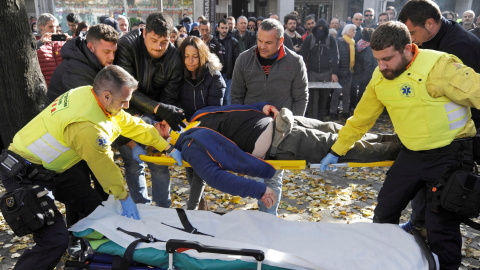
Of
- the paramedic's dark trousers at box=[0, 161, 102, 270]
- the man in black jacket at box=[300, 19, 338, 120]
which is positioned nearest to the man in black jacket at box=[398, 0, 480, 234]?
the paramedic's dark trousers at box=[0, 161, 102, 270]

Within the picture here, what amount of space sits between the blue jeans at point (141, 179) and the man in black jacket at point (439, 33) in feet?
8.10

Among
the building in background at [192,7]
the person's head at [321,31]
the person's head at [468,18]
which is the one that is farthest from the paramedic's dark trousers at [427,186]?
the building in background at [192,7]

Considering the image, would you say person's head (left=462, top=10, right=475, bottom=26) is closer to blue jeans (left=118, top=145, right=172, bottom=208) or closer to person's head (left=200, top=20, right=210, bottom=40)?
person's head (left=200, top=20, right=210, bottom=40)

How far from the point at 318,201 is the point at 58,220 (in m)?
3.11

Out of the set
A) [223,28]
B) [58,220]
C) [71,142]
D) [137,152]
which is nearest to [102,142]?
[71,142]

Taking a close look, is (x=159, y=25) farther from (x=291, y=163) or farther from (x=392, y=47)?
(x=392, y=47)

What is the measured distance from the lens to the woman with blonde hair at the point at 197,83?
3871 millimetres

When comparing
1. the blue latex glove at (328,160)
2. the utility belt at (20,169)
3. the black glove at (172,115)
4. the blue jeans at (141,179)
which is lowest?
the blue jeans at (141,179)

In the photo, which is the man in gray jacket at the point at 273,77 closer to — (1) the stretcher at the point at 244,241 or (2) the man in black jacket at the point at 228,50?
(1) the stretcher at the point at 244,241

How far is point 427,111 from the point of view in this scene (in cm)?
272

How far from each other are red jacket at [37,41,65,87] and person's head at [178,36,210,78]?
2.65 meters

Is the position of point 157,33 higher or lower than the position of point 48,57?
higher

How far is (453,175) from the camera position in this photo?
8.58ft

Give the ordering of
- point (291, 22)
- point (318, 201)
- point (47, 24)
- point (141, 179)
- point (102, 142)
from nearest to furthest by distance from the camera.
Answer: point (102, 142) → point (141, 179) → point (318, 201) → point (47, 24) → point (291, 22)
